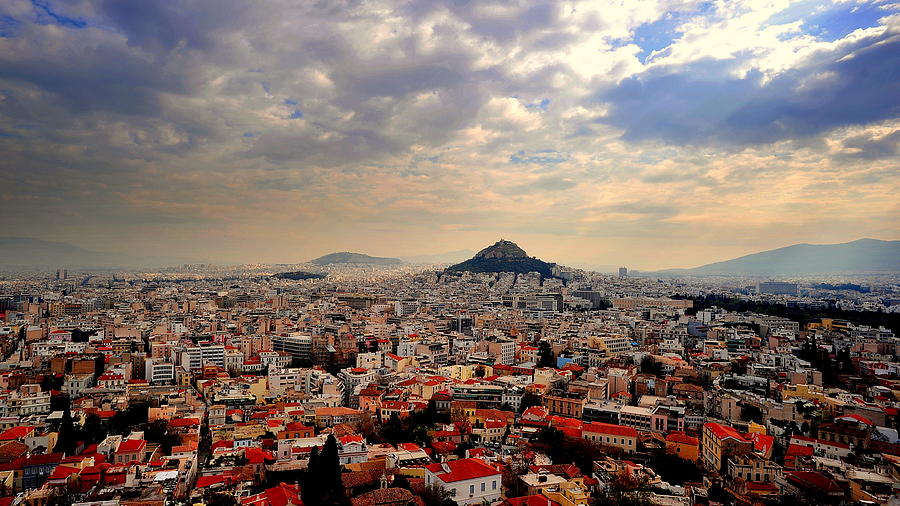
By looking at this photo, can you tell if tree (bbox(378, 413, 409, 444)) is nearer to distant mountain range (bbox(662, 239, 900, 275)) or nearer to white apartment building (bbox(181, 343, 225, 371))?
white apartment building (bbox(181, 343, 225, 371))

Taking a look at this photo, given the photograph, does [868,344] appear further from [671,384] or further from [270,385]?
[270,385]

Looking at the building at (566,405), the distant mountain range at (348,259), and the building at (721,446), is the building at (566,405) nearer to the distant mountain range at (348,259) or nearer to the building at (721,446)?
the building at (721,446)

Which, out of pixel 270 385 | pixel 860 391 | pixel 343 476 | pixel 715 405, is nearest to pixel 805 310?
pixel 860 391

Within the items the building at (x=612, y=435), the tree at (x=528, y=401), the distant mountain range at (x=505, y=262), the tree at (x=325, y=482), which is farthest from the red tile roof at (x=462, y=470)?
the distant mountain range at (x=505, y=262)

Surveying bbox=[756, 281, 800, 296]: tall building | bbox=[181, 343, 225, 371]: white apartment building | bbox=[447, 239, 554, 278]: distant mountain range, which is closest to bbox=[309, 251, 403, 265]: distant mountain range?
bbox=[447, 239, 554, 278]: distant mountain range

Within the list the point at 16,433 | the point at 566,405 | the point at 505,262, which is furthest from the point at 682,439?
the point at 505,262

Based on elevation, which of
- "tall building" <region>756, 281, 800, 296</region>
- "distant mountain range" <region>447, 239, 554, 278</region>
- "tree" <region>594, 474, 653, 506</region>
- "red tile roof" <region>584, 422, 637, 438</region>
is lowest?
"tree" <region>594, 474, 653, 506</region>
